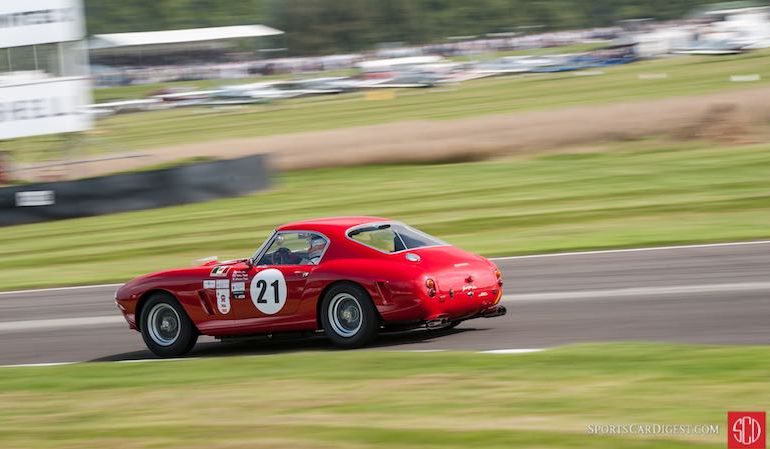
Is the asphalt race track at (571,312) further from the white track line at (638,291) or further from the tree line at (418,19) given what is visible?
the tree line at (418,19)

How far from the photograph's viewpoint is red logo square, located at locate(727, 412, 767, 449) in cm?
539

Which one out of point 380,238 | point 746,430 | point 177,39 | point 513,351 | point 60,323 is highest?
point 177,39

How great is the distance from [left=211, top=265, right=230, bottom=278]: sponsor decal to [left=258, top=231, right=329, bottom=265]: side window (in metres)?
0.37

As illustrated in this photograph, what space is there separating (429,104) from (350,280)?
118 feet

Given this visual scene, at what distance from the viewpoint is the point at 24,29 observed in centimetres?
3098


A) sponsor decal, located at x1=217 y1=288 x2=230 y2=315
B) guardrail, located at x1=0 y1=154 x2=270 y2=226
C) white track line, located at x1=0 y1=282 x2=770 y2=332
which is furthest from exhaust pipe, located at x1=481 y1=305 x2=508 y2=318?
guardrail, located at x1=0 y1=154 x2=270 y2=226

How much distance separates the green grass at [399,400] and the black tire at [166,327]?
48.6 inches

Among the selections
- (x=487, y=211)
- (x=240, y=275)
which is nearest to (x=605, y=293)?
(x=240, y=275)

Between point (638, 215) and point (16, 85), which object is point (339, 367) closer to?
point (638, 215)

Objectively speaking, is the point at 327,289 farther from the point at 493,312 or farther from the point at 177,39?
the point at 177,39

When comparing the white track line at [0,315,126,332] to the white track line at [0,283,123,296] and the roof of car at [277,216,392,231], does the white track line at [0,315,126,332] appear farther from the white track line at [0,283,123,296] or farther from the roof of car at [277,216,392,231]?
the roof of car at [277,216,392,231]

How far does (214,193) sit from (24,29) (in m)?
10.0

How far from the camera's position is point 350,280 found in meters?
9.60

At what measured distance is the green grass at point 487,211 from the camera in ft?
57.5
